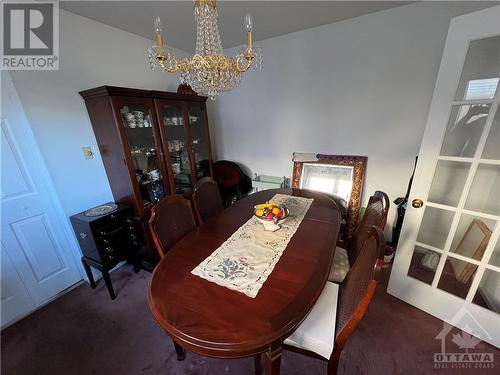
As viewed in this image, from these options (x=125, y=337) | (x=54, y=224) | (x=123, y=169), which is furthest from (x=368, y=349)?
(x=54, y=224)

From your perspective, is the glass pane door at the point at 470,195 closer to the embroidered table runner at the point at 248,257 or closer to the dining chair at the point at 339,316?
the dining chair at the point at 339,316

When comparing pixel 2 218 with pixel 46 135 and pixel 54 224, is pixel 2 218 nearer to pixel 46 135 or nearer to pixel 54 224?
pixel 54 224

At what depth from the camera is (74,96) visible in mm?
1733

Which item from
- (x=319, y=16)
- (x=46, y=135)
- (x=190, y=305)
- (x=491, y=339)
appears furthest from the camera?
(x=319, y=16)

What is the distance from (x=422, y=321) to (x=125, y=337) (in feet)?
7.03

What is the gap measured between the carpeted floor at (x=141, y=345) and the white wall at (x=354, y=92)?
3.83 feet

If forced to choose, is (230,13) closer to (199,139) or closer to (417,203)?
(199,139)

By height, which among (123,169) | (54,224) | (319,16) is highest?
(319,16)

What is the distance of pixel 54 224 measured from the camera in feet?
5.75

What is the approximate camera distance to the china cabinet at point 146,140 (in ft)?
5.67

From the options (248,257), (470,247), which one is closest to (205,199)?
(248,257)

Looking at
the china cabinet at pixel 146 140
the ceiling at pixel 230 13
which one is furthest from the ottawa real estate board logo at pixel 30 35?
the china cabinet at pixel 146 140

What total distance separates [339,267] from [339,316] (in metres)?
0.46

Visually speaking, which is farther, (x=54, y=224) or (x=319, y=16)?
(x=319, y=16)
